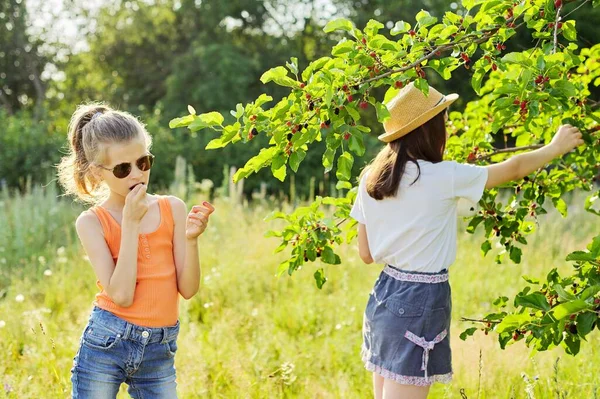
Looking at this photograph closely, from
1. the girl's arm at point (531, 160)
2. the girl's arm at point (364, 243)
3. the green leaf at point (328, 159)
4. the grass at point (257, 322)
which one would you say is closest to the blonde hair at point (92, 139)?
the green leaf at point (328, 159)

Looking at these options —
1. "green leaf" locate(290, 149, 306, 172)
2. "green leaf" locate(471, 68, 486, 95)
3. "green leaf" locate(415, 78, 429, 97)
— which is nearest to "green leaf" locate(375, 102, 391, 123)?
"green leaf" locate(415, 78, 429, 97)

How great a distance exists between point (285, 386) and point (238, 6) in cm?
1813

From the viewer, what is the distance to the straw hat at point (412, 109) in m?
2.38

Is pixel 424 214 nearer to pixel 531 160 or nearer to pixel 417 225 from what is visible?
pixel 417 225

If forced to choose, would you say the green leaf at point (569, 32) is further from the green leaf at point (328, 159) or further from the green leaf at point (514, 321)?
the green leaf at point (514, 321)

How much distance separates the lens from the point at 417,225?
2.34 metres

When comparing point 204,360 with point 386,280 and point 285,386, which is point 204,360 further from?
point 386,280

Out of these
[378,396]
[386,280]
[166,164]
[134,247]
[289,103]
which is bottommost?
[166,164]

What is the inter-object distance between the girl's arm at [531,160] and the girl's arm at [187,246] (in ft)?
3.13

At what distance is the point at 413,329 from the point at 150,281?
883 millimetres

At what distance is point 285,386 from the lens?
3547 mm

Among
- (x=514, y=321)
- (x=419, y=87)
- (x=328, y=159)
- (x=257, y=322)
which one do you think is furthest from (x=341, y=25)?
(x=257, y=322)

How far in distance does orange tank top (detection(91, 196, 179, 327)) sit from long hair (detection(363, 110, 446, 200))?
731 millimetres

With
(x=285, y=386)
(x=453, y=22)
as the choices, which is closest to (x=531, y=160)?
(x=453, y=22)
